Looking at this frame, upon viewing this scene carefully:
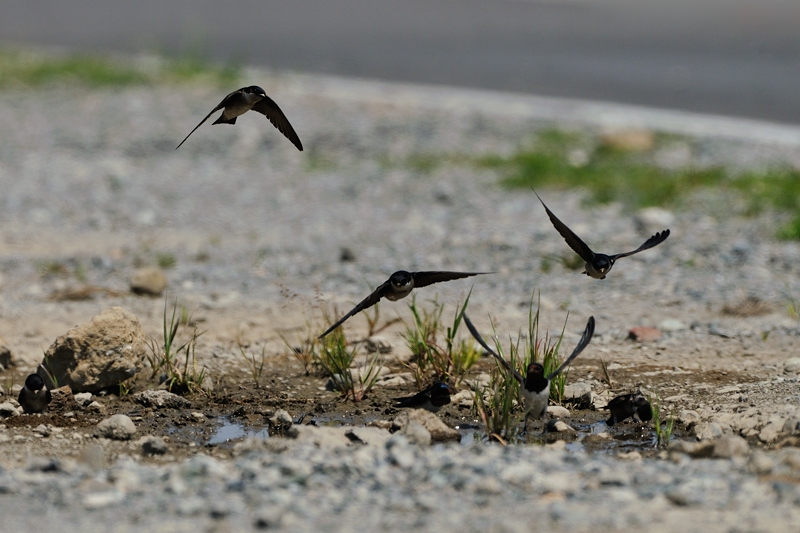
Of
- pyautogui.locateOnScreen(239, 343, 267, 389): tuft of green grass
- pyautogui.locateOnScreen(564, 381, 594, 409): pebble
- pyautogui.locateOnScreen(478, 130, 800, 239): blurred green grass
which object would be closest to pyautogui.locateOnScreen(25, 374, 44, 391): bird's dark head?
pyautogui.locateOnScreen(239, 343, 267, 389): tuft of green grass

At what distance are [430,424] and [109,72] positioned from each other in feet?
29.7

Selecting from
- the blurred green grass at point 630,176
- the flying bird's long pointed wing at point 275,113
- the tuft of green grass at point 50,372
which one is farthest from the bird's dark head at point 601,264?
the blurred green grass at point 630,176

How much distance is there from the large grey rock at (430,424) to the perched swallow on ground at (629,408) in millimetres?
679

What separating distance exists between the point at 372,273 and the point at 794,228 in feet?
9.29

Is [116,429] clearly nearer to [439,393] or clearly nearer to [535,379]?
[439,393]

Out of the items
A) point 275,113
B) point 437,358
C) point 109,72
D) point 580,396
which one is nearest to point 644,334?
point 580,396

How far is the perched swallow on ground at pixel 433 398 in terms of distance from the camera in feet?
16.6

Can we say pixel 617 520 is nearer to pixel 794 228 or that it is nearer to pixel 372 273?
pixel 372 273

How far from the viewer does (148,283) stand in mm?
6965

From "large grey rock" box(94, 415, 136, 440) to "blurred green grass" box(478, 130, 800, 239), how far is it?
4859mm

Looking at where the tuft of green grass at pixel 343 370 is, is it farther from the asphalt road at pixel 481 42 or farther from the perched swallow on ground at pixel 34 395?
the asphalt road at pixel 481 42

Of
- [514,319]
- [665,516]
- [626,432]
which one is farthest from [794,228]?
[665,516]

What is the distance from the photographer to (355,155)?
1041 centimetres

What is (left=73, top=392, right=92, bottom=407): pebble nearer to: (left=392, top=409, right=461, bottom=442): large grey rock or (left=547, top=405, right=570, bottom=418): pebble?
(left=392, top=409, right=461, bottom=442): large grey rock
